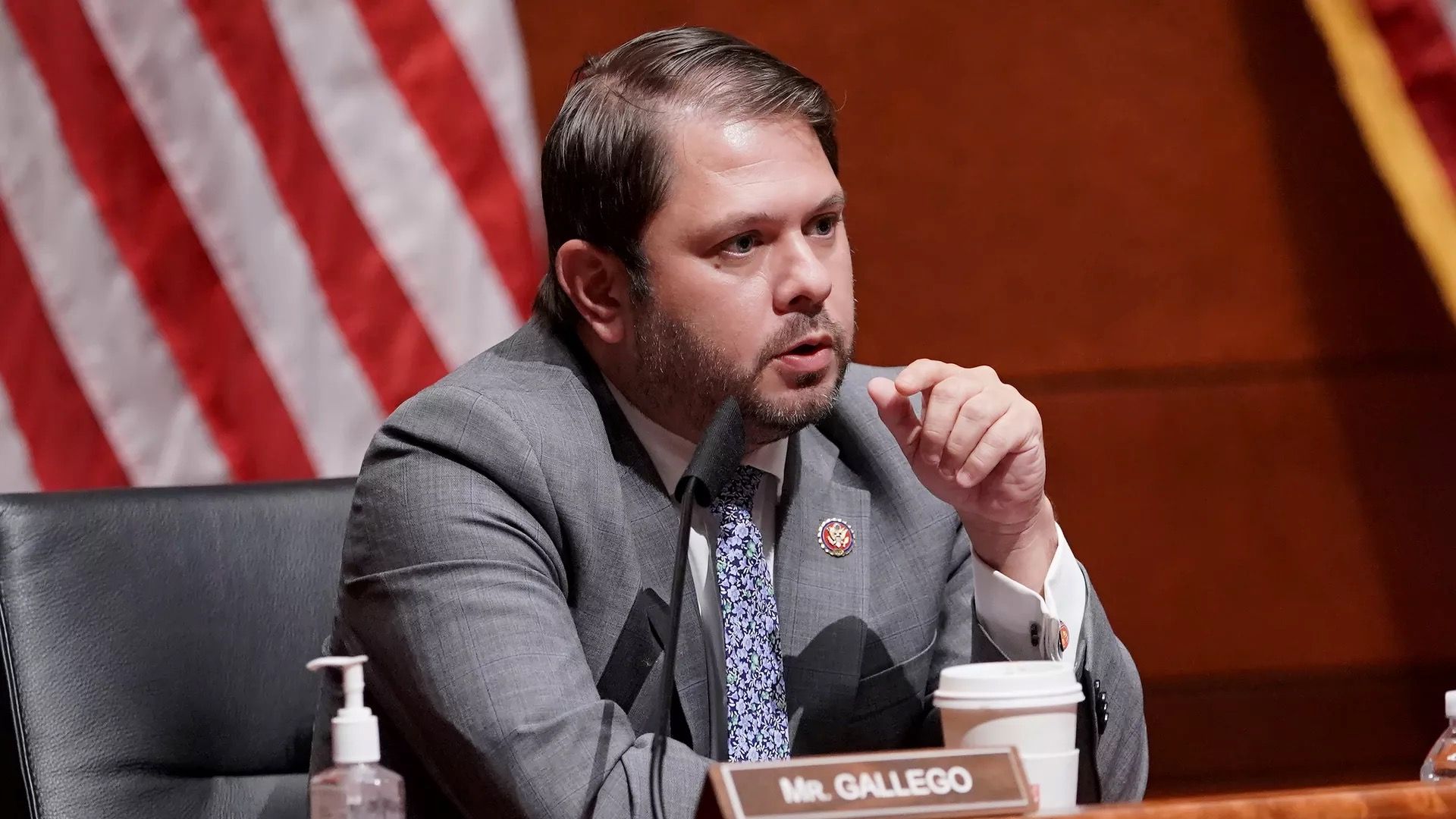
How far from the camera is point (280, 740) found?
152 cm

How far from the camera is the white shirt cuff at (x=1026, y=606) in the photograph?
1.40m

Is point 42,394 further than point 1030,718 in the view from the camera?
Yes

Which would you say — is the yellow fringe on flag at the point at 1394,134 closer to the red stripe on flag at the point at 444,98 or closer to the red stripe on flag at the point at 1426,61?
the red stripe on flag at the point at 1426,61

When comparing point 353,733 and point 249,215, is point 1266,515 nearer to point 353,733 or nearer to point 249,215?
point 249,215

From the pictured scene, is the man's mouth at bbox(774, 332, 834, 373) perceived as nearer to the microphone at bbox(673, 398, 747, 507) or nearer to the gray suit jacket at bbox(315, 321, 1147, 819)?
the gray suit jacket at bbox(315, 321, 1147, 819)

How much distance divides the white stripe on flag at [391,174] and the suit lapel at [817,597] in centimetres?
97

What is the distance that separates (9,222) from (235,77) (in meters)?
0.44

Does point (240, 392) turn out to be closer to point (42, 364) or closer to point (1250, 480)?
point (42, 364)

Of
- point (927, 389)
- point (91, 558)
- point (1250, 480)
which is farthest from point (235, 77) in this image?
point (1250, 480)

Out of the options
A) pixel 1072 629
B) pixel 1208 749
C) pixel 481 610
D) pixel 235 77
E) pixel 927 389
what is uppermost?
pixel 235 77

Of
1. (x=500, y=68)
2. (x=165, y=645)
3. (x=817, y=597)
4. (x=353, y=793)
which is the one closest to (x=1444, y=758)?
(x=817, y=597)

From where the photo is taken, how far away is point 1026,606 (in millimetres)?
1399

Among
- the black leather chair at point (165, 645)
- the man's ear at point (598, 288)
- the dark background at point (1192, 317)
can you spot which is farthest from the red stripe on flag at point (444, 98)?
the black leather chair at point (165, 645)

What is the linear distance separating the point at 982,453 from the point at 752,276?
319 mm
